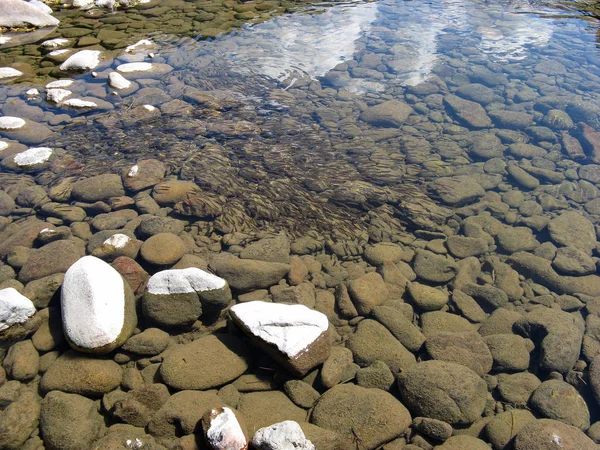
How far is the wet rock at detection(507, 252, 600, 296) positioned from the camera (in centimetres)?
437

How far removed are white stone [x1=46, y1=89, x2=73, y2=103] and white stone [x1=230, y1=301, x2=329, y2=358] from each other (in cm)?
553

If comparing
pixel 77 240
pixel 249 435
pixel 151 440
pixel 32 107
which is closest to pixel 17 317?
pixel 77 240

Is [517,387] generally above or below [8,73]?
below


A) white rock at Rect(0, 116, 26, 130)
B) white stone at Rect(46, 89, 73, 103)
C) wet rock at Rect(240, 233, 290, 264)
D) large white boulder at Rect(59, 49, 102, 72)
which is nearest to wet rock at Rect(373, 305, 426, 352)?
wet rock at Rect(240, 233, 290, 264)

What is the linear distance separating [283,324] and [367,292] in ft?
3.58

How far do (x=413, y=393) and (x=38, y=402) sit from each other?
2815mm

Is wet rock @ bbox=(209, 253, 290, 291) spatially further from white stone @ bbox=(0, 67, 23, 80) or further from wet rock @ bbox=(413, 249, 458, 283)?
white stone @ bbox=(0, 67, 23, 80)

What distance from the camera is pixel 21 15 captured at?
927 cm

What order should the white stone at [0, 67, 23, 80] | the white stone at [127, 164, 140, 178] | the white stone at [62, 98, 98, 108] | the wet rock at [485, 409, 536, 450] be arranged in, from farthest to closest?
the white stone at [0, 67, 23, 80] < the white stone at [62, 98, 98, 108] < the white stone at [127, 164, 140, 178] < the wet rock at [485, 409, 536, 450]

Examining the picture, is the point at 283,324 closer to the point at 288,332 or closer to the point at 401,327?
the point at 288,332

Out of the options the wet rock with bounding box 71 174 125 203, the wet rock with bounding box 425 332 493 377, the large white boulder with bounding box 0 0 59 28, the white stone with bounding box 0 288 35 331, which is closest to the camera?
the white stone with bounding box 0 288 35 331

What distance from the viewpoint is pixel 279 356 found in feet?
10.5

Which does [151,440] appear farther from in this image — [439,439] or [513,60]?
[513,60]

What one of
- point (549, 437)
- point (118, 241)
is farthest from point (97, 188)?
point (549, 437)
